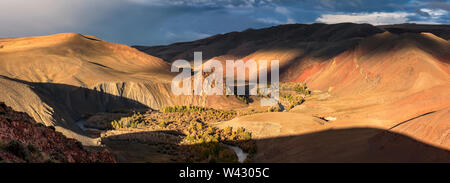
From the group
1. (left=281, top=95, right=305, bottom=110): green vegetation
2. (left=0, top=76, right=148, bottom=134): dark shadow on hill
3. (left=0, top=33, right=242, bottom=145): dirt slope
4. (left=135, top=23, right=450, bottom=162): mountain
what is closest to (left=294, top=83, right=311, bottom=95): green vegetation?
(left=135, top=23, right=450, bottom=162): mountain

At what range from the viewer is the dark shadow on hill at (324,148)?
21.0m

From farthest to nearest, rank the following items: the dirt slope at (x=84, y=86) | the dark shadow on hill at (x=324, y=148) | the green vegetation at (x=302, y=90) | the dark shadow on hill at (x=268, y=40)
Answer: the dark shadow on hill at (x=268, y=40)
the green vegetation at (x=302, y=90)
the dirt slope at (x=84, y=86)
the dark shadow on hill at (x=324, y=148)

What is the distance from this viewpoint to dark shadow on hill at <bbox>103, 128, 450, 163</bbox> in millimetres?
21016

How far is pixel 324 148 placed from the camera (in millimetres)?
25422

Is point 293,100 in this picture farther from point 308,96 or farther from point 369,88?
point 369,88

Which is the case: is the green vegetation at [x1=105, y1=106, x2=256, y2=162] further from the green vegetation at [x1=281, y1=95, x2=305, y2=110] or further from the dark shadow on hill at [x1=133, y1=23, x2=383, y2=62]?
the dark shadow on hill at [x1=133, y1=23, x2=383, y2=62]

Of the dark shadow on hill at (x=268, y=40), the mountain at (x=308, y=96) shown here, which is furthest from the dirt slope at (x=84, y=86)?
the dark shadow on hill at (x=268, y=40)

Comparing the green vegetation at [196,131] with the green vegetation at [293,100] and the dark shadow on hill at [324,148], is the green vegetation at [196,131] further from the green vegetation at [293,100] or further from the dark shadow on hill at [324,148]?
the green vegetation at [293,100]

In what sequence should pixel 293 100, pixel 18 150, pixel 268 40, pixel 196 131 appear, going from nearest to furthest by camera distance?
1. pixel 18 150
2. pixel 196 131
3. pixel 293 100
4. pixel 268 40

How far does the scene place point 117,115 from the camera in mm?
46781

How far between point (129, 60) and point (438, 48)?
213ft

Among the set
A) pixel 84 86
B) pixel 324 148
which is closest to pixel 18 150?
pixel 324 148

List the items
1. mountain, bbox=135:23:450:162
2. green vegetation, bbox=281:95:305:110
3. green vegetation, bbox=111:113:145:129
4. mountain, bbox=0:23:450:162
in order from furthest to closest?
1. green vegetation, bbox=281:95:305:110
2. green vegetation, bbox=111:113:145:129
3. mountain, bbox=135:23:450:162
4. mountain, bbox=0:23:450:162

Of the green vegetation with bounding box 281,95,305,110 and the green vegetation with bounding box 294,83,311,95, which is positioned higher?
the green vegetation with bounding box 294,83,311,95
